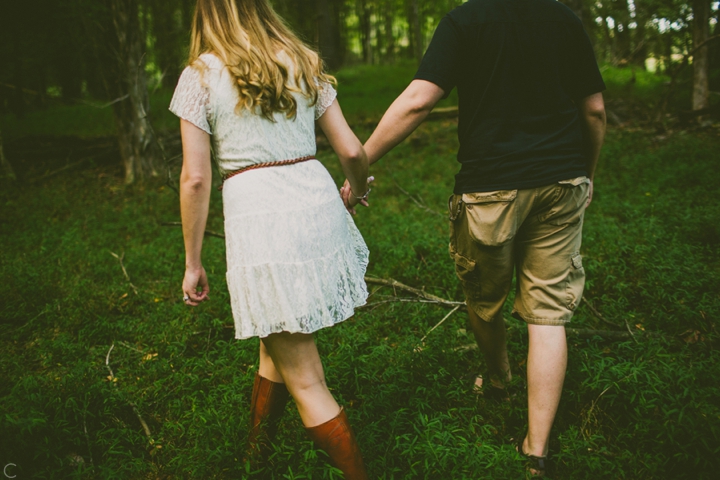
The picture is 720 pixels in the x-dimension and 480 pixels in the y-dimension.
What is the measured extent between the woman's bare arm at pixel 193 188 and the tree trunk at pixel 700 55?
10.6 meters

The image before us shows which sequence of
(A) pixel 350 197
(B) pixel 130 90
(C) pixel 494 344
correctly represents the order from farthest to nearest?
(B) pixel 130 90 → (C) pixel 494 344 → (A) pixel 350 197

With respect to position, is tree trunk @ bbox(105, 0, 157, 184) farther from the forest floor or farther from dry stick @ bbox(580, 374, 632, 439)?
dry stick @ bbox(580, 374, 632, 439)

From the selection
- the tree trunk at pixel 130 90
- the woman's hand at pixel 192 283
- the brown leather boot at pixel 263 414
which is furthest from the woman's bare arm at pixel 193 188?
the tree trunk at pixel 130 90

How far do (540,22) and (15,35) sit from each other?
12.2 m

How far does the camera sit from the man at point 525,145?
2.07 meters

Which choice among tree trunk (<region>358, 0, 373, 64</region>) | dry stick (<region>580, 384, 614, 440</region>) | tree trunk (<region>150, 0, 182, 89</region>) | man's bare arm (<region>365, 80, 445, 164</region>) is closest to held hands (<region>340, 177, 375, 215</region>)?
man's bare arm (<region>365, 80, 445, 164</region>)

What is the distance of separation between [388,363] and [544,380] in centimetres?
108

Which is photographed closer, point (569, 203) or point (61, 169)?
point (569, 203)

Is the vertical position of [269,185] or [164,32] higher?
[164,32]

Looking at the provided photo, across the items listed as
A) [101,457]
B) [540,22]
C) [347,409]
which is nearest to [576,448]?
[347,409]

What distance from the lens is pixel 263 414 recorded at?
7.56 feet

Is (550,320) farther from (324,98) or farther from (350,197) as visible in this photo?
(324,98)

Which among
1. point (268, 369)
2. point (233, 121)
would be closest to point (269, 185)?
point (233, 121)

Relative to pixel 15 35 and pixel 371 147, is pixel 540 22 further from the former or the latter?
pixel 15 35
